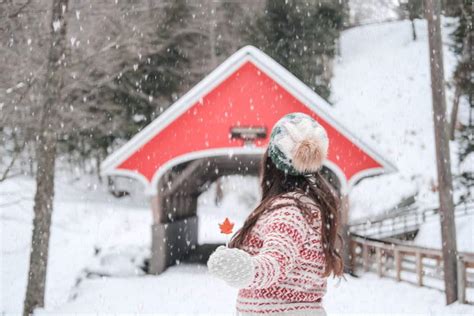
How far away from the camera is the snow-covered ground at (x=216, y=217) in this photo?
11789mm

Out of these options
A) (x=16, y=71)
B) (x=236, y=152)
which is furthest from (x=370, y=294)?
(x=16, y=71)

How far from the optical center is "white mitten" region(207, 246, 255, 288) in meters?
2.07

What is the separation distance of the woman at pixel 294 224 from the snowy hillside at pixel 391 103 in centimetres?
2544

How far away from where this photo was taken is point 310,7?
29.7 metres

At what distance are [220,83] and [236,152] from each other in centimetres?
168

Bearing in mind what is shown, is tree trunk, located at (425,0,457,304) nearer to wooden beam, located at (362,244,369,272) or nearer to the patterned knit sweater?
wooden beam, located at (362,244,369,272)

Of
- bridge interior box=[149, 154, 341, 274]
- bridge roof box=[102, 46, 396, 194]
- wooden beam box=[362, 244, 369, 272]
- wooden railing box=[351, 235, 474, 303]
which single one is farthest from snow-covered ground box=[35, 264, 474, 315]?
bridge roof box=[102, 46, 396, 194]

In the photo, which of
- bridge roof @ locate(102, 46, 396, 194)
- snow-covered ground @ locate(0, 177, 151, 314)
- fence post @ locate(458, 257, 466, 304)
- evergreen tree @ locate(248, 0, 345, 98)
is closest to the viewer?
fence post @ locate(458, 257, 466, 304)

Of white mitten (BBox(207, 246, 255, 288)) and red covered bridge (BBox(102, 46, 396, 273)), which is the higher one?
red covered bridge (BBox(102, 46, 396, 273))

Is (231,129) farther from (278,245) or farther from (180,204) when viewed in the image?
(278,245)

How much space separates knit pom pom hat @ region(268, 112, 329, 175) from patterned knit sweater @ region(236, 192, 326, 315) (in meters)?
0.16

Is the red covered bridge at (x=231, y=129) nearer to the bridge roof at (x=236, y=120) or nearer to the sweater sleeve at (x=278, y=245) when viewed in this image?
the bridge roof at (x=236, y=120)

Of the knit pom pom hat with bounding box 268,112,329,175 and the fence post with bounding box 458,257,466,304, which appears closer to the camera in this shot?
the knit pom pom hat with bounding box 268,112,329,175

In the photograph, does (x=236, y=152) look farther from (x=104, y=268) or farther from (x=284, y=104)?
(x=104, y=268)
